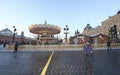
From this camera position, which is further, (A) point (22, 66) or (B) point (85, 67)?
(A) point (22, 66)

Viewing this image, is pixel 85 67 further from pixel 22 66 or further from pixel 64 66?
pixel 22 66

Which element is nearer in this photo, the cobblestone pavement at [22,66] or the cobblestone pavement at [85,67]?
the cobblestone pavement at [85,67]

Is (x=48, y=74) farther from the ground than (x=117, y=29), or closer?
closer

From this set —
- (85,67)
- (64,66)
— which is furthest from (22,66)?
(85,67)

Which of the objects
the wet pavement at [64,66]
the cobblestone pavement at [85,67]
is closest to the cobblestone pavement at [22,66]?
the wet pavement at [64,66]

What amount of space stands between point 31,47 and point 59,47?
20.6 ft

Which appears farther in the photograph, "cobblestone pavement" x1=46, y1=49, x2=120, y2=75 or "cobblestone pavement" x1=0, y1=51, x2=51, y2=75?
"cobblestone pavement" x1=0, y1=51, x2=51, y2=75

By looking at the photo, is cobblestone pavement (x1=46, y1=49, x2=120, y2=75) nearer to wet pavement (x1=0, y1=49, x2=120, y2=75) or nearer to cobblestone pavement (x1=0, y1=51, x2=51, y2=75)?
wet pavement (x1=0, y1=49, x2=120, y2=75)

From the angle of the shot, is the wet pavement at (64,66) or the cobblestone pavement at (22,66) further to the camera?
the cobblestone pavement at (22,66)

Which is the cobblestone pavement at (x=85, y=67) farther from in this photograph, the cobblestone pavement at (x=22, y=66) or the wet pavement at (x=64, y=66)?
the cobblestone pavement at (x=22, y=66)

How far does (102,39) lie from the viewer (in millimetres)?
64625

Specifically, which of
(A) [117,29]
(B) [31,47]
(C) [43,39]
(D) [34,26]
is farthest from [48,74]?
(A) [117,29]

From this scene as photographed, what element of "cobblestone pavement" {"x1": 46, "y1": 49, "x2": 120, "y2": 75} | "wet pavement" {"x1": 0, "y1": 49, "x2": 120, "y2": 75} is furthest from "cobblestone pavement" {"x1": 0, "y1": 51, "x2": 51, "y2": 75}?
"cobblestone pavement" {"x1": 46, "y1": 49, "x2": 120, "y2": 75}

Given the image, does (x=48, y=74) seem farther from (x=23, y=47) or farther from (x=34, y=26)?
(x=34, y=26)
